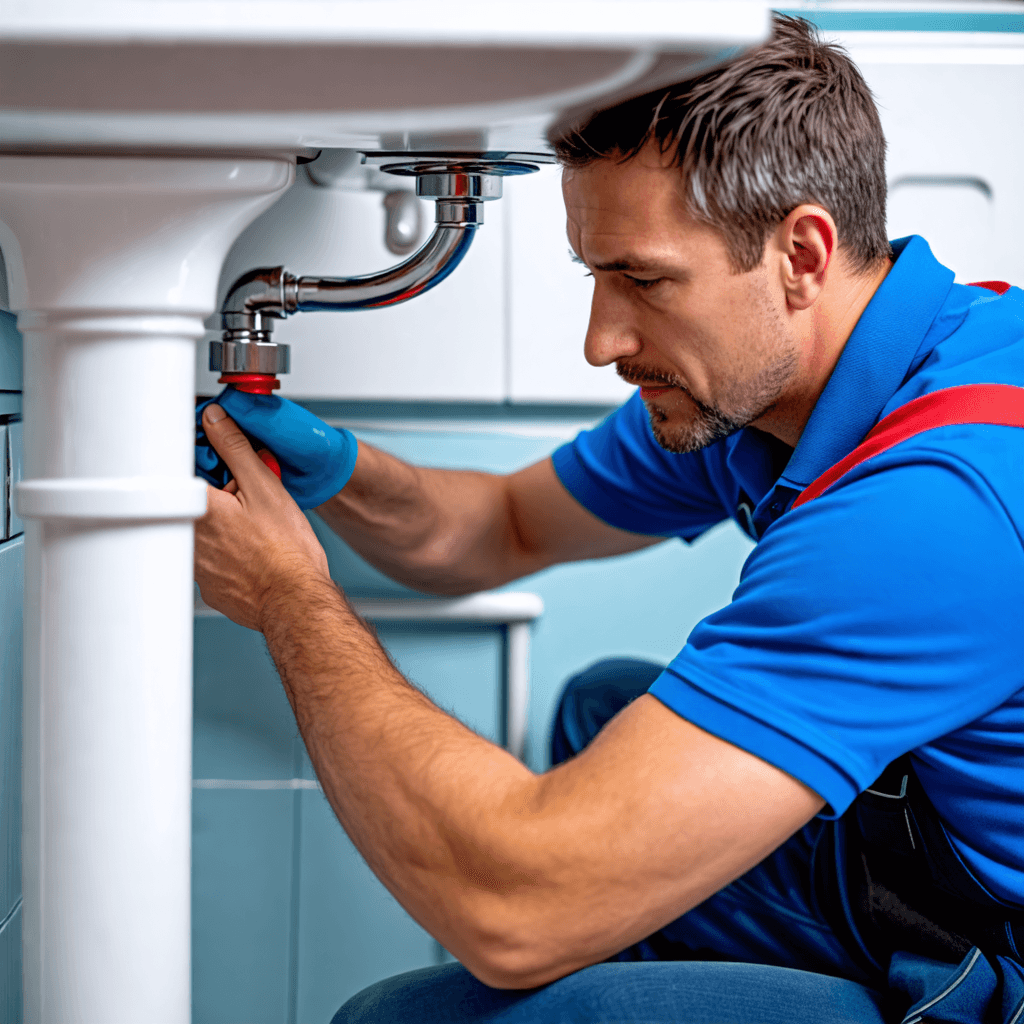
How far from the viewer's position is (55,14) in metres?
0.41

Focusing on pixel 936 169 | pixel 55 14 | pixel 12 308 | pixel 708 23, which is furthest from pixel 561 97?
pixel 936 169

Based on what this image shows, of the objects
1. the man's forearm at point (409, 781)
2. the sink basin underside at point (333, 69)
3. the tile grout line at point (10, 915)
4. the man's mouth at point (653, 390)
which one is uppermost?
the sink basin underside at point (333, 69)

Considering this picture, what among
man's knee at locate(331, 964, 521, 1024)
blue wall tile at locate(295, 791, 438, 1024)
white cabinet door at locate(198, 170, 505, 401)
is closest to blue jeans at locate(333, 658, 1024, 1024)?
man's knee at locate(331, 964, 521, 1024)

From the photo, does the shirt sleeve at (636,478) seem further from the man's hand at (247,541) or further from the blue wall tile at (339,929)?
the blue wall tile at (339,929)

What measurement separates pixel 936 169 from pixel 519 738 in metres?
0.68

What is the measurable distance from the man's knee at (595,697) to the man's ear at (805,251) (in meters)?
0.39

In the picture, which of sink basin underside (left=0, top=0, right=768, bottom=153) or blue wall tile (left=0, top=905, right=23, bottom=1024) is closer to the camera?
sink basin underside (left=0, top=0, right=768, bottom=153)

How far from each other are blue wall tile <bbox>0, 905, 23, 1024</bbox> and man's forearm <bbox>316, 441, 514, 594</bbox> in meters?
0.41

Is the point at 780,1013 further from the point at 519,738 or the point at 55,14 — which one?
the point at 55,14

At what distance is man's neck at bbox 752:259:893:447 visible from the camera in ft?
2.32

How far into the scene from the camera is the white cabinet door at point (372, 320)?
3.16 feet

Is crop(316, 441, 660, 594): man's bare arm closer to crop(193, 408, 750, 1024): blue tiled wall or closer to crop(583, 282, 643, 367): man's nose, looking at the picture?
crop(193, 408, 750, 1024): blue tiled wall

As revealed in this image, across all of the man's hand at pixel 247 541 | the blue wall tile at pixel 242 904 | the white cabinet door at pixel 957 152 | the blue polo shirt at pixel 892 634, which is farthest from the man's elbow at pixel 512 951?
the white cabinet door at pixel 957 152

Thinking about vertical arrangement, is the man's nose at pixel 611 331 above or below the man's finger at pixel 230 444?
above
